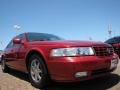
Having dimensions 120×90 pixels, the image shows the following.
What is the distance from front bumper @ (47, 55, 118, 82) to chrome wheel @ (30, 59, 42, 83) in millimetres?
529

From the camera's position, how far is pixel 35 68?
5305 mm

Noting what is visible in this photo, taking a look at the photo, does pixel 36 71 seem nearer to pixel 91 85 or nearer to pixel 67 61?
pixel 67 61

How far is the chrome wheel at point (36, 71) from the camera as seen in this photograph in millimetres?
5136

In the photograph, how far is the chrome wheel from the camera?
5.14 metres

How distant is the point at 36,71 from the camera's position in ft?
17.2

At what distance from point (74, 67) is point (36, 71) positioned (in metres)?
1.35

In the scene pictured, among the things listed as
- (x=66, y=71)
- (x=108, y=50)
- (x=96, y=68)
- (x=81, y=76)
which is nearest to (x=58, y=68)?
(x=66, y=71)

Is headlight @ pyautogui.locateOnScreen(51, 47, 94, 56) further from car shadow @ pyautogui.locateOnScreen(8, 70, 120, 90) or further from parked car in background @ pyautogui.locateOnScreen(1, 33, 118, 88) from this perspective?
car shadow @ pyautogui.locateOnScreen(8, 70, 120, 90)

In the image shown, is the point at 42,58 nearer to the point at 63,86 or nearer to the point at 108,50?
the point at 63,86

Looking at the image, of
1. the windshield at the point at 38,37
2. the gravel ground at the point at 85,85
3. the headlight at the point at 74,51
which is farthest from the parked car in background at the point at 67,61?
the windshield at the point at 38,37

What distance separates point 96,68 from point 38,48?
4.81ft

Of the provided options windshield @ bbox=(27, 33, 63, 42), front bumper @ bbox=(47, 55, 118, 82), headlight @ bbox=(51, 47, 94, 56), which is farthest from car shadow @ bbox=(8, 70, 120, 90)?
windshield @ bbox=(27, 33, 63, 42)

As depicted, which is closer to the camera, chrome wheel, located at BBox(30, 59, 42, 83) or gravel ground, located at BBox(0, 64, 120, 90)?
gravel ground, located at BBox(0, 64, 120, 90)

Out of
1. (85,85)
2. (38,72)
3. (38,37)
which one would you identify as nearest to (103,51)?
(85,85)
